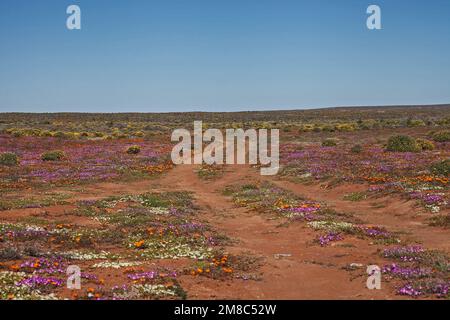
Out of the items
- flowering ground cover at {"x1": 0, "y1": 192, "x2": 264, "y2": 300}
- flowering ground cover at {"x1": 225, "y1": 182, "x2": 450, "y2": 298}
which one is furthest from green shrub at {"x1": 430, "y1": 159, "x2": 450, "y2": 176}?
flowering ground cover at {"x1": 0, "y1": 192, "x2": 264, "y2": 300}

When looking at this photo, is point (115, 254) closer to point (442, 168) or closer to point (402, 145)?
point (442, 168)

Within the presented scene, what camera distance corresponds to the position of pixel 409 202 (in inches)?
760

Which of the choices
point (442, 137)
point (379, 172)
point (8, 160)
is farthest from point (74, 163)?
point (442, 137)

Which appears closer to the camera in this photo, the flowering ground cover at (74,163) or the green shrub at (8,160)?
the flowering ground cover at (74,163)

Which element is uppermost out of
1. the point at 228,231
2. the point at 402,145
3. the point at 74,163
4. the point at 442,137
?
the point at 442,137

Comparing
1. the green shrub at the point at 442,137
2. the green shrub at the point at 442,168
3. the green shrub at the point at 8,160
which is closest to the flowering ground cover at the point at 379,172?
the green shrub at the point at 442,168

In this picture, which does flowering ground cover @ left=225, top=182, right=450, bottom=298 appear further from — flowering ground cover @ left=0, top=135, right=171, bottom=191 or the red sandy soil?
flowering ground cover @ left=0, top=135, right=171, bottom=191

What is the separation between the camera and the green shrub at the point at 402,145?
1484 inches

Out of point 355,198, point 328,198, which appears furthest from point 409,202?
point 328,198

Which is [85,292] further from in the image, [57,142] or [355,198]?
[57,142]

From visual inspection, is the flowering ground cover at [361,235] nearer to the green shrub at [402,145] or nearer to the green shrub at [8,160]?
the green shrub at [402,145]

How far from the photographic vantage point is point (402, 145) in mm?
38000
